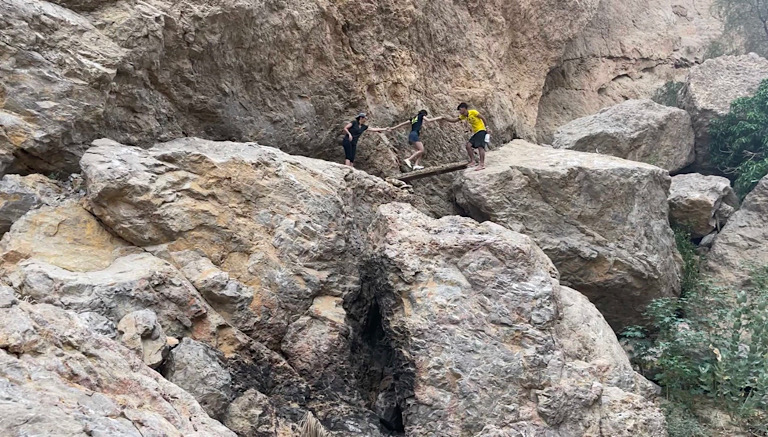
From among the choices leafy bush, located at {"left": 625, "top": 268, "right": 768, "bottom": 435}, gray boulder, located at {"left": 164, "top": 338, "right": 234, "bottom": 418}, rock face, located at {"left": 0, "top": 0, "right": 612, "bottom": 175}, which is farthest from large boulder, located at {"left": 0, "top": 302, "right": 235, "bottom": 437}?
leafy bush, located at {"left": 625, "top": 268, "right": 768, "bottom": 435}

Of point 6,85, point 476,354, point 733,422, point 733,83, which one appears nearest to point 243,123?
point 6,85

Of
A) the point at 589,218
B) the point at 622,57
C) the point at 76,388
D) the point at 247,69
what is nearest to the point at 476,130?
the point at 589,218

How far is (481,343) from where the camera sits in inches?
288

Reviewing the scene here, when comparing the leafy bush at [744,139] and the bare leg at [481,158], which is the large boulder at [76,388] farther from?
the leafy bush at [744,139]

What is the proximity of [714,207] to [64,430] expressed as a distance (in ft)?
44.9

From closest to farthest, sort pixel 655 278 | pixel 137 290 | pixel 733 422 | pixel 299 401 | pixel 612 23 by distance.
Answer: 1. pixel 137 290
2. pixel 299 401
3. pixel 733 422
4. pixel 655 278
5. pixel 612 23

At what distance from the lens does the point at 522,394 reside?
7121 millimetres

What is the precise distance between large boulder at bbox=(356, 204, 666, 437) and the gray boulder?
1.94 m

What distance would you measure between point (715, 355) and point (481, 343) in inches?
172

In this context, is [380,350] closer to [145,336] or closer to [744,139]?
[145,336]

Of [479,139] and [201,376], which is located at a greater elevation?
[479,139]

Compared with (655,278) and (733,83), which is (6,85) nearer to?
(655,278)

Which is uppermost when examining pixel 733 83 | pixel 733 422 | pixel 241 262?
pixel 733 83

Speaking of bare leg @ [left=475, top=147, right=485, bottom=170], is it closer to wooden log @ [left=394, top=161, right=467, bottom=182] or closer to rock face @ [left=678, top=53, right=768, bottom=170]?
wooden log @ [left=394, top=161, right=467, bottom=182]
